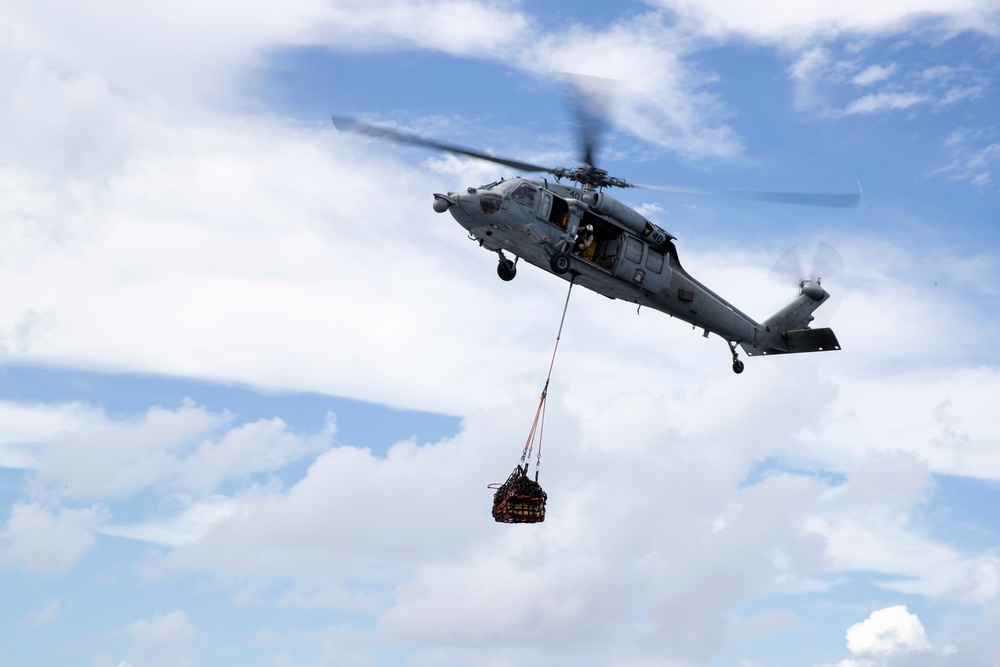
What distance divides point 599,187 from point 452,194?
20.1ft

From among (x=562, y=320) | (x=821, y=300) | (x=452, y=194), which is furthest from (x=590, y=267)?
(x=821, y=300)

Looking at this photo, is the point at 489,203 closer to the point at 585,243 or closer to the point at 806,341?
the point at 585,243

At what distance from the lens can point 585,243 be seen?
38.9 m

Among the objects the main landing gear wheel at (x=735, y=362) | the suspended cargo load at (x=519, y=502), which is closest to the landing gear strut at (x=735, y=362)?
the main landing gear wheel at (x=735, y=362)

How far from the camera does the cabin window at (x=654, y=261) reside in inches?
1585

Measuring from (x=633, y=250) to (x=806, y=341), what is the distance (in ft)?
33.6

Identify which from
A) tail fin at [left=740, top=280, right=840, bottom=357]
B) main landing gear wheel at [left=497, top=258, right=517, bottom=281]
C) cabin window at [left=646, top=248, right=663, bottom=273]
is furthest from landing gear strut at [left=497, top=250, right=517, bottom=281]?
tail fin at [left=740, top=280, right=840, bottom=357]

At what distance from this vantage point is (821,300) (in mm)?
46281

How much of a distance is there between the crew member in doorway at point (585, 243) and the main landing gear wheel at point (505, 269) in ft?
7.56

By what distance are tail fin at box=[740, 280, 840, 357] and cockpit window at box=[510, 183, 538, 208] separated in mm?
12668

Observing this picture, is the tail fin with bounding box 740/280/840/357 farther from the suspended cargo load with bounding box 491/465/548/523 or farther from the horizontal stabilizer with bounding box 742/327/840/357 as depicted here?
the suspended cargo load with bounding box 491/465/548/523

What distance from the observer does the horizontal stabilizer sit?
4531cm

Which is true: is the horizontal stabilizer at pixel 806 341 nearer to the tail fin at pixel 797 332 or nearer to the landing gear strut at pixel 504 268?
the tail fin at pixel 797 332

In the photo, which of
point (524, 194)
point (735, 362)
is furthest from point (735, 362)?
point (524, 194)
